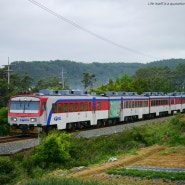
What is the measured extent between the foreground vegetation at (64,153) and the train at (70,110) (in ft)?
13.9

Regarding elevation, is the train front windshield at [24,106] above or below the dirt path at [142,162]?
above

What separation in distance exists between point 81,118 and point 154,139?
6.93m

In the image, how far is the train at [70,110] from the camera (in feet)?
84.0

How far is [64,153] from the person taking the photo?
18.0m

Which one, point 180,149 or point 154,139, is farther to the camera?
point 154,139

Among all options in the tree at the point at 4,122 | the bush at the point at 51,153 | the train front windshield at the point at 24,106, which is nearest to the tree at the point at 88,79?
the tree at the point at 4,122

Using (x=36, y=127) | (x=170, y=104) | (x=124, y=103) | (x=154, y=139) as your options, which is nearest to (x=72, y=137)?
(x=36, y=127)

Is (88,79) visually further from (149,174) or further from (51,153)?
(149,174)

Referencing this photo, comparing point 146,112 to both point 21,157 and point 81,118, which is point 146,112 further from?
point 21,157

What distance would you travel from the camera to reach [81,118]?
31.0m

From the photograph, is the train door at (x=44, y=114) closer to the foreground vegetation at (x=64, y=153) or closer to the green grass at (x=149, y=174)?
the foreground vegetation at (x=64, y=153)

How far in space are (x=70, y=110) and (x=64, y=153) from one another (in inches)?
439

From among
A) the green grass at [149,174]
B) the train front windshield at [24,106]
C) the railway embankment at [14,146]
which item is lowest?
the green grass at [149,174]

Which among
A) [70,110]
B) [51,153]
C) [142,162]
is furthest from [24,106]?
[142,162]
